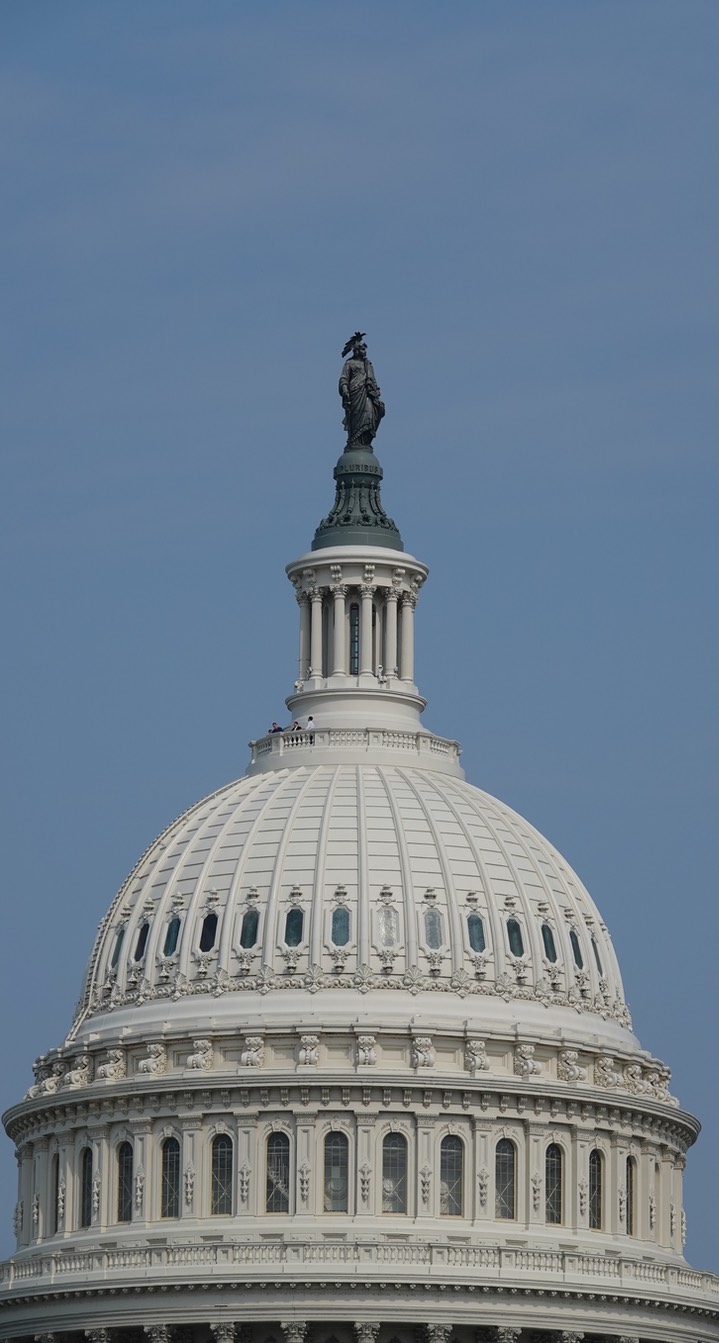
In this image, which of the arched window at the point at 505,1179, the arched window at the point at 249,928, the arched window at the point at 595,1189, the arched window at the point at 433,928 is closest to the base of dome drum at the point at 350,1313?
the arched window at the point at 595,1189

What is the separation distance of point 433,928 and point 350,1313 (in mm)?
16457

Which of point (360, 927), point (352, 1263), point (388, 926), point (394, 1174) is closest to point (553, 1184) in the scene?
point (394, 1174)

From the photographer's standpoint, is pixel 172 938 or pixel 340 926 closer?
pixel 340 926

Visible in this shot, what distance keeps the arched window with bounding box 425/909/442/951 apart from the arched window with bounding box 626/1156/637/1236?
1103 cm

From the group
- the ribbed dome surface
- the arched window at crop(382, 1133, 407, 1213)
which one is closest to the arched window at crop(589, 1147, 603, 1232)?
the ribbed dome surface

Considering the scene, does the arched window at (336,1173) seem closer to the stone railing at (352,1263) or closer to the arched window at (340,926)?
the stone railing at (352,1263)

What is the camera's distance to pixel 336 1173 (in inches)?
7530

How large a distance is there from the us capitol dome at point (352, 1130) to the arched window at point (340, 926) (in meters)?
0.08

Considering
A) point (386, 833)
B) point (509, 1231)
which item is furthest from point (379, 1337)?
point (386, 833)

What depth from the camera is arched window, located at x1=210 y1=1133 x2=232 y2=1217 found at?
19212 cm

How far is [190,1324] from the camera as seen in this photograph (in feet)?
620

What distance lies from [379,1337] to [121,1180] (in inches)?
504

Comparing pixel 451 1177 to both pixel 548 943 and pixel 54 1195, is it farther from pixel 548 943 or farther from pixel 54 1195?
pixel 54 1195

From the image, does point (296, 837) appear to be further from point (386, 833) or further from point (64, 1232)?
point (64, 1232)
